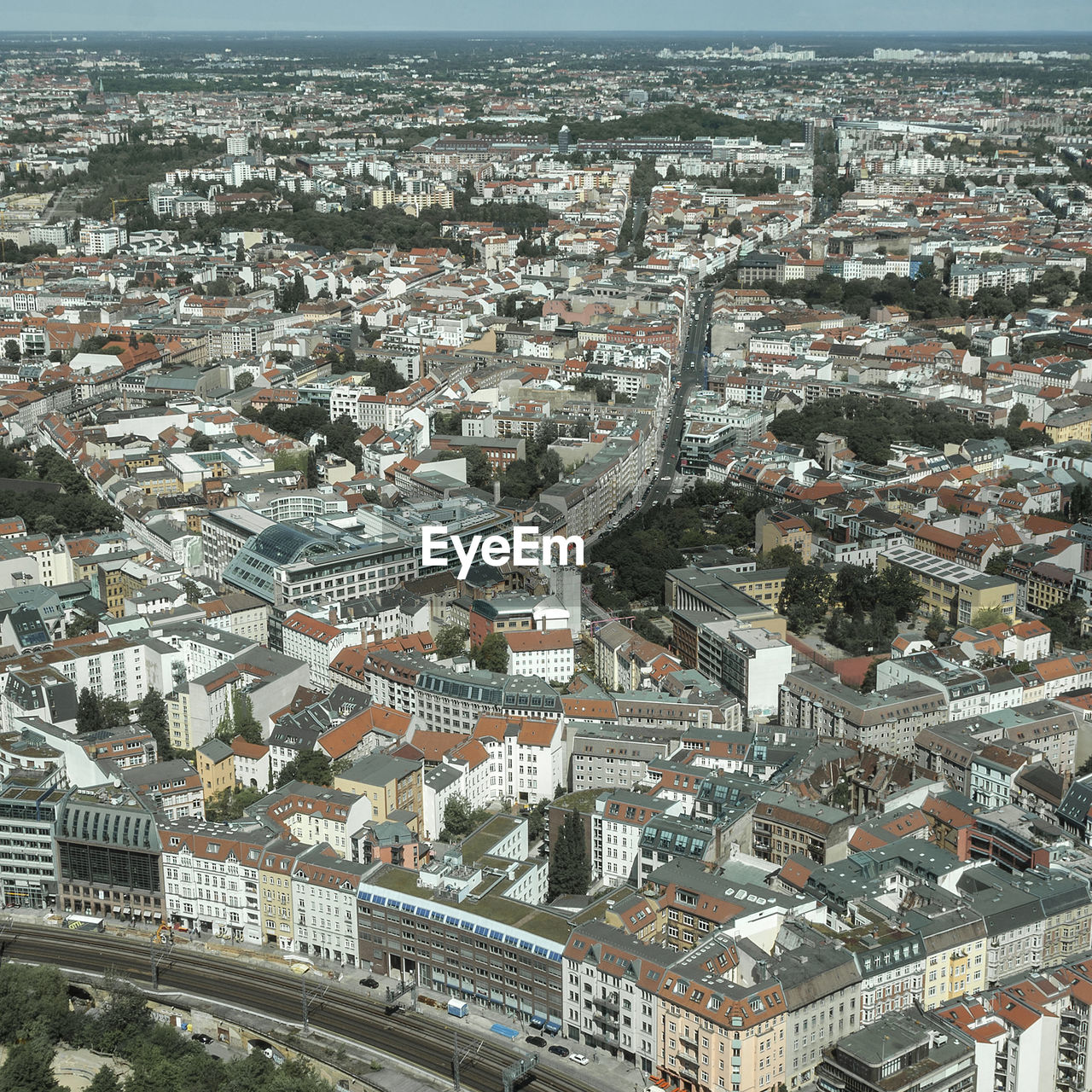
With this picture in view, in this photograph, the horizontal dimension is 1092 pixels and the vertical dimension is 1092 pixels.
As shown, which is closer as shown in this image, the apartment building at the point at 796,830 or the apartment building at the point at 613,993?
the apartment building at the point at 613,993

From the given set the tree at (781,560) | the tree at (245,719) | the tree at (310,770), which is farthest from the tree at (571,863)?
the tree at (781,560)

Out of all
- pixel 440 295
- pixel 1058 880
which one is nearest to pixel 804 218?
pixel 440 295

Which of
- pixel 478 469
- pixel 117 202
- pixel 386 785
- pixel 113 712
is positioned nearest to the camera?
pixel 386 785

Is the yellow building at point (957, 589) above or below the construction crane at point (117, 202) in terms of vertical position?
below

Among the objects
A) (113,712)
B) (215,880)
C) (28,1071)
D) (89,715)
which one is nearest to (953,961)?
(215,880)

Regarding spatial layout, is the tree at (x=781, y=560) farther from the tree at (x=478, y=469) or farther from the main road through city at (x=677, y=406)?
the tree at (x=478, y=469)

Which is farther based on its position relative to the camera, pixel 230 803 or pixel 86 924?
pixel 230 803

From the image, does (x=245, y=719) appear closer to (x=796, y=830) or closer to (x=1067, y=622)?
(x=796, y=830)

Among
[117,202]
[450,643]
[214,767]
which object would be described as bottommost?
[214,767]
